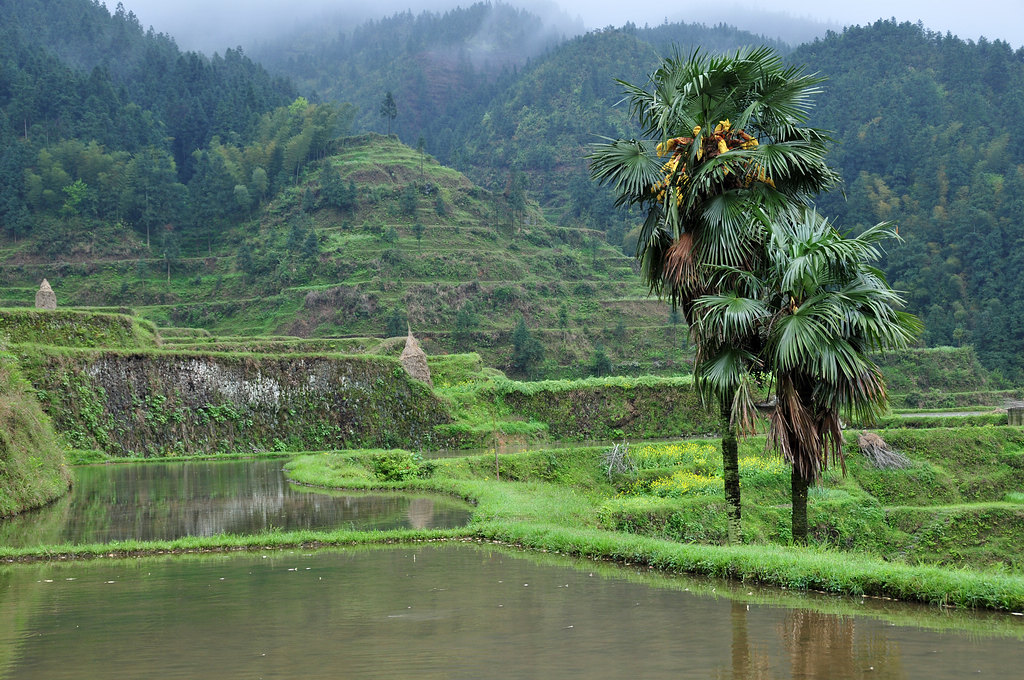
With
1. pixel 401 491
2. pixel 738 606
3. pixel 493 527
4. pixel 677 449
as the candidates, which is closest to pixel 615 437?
pixel 677 449

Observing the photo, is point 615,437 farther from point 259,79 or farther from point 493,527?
point 259,79

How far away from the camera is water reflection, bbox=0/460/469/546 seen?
51.6 ft

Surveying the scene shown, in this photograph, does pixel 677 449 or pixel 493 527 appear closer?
pixel 493 527

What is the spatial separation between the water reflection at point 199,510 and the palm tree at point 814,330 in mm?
6554

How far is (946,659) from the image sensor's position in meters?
7.14

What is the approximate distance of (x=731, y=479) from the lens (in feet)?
44.6

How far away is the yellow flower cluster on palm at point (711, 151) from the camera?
1359 cm

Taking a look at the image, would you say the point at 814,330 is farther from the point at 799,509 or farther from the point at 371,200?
the point at 371,200

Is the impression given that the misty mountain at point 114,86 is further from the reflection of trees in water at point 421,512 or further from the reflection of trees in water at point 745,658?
the reflection of trees in water at point 745,658

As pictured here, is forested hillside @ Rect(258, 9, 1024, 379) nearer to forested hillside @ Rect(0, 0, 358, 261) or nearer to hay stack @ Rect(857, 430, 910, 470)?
forested hillside @ Rect(0, 0, 358, 261)

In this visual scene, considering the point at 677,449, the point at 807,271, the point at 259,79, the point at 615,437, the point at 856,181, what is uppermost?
the point at 259,79

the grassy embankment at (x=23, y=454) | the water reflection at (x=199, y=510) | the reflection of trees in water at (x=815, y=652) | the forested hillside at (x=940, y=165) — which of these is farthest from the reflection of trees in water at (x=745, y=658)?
the forested hillside at (x=940, y=165)

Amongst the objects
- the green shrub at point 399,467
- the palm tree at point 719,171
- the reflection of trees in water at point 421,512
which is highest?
the palm tree at point 719,171

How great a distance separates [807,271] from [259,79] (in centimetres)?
13944
